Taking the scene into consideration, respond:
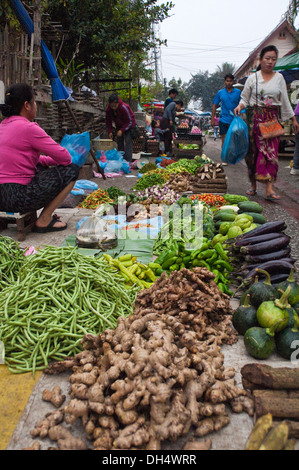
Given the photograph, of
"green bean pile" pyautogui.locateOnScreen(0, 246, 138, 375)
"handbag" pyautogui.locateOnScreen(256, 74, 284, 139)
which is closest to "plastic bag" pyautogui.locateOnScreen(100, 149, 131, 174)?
"handbag" pyautogui.locateOnScreen(256, 74, 284, 139)

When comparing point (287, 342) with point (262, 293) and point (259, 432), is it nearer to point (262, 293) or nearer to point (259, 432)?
point (262, 293)

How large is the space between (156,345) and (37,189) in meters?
3.33

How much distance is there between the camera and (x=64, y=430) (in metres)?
1.91

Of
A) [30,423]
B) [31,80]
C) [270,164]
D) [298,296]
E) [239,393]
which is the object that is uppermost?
[31,80]

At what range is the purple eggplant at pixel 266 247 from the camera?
362 centimetres

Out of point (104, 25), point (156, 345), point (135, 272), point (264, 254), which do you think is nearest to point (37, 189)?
point (135, 272)

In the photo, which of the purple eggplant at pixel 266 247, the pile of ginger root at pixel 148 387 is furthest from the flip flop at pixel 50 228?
the pile of ginger root at pixel 148 387

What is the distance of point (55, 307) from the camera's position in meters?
2.81

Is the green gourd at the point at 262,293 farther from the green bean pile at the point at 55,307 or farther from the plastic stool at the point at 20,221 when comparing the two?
the plastic stool at the point at 20,221

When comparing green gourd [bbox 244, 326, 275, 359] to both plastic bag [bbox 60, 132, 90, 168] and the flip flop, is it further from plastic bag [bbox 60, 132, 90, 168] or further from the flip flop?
plastic bag [bbox 60, 132, 90, 168]
